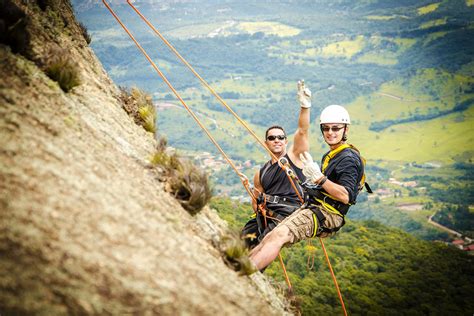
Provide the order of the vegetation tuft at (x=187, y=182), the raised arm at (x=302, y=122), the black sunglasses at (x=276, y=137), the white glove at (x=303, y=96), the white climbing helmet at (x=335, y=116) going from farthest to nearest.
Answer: the black sunglasses at (x=276, y=137), the white climbing helmet at (x=335, y=116), the white glove at (x=303, y=96), the raised arm at (x=302, y=122), the vegetation tuft at (x=187, y=182)

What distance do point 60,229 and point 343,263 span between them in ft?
175

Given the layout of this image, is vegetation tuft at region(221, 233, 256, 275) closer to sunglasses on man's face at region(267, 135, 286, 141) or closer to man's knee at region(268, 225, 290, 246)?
man's knee at region(268, 225, 290, 246)

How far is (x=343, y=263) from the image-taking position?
52438 mm

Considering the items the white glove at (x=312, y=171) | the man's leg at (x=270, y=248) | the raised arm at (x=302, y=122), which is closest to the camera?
the man's leg at (x=270, y=248)

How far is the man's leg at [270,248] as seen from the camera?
17.5 feet

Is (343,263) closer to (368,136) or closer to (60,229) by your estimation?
(60,229)

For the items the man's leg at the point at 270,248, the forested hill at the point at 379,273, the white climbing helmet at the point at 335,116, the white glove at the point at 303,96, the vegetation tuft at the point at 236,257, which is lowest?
the forested hill at the point at 379,273

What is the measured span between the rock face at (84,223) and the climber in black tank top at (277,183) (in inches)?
66.0

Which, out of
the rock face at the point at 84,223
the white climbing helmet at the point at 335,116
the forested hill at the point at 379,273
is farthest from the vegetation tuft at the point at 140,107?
the forested hill at the point at 379,273

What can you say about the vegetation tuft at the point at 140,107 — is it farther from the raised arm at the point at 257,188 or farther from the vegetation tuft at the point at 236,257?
the vegetation tuft at the point at 236,257

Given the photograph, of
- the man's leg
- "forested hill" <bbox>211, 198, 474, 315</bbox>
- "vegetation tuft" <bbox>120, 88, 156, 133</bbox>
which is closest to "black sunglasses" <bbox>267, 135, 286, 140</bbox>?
the man's leg

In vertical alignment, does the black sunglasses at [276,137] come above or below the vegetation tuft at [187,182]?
above

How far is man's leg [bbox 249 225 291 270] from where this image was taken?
5344 millimetres

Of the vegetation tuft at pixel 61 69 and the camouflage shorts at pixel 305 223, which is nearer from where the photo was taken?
the vegetation tuft at pixel 61 69
